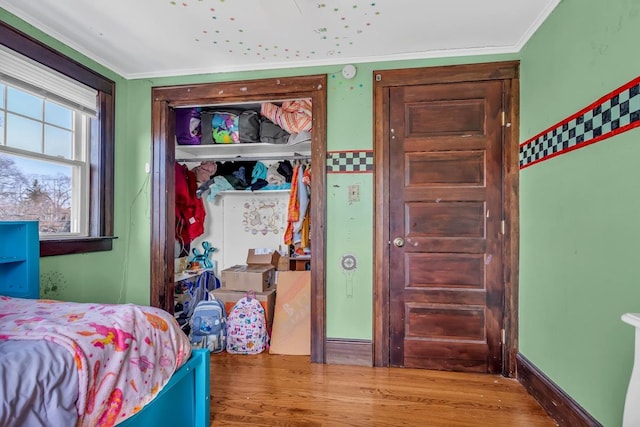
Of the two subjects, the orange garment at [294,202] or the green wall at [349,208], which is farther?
the orange garment at [294,202]

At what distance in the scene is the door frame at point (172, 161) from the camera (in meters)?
2.50

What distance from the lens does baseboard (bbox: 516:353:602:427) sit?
157cm

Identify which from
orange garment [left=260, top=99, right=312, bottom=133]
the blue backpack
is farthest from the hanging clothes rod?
the blue backpack

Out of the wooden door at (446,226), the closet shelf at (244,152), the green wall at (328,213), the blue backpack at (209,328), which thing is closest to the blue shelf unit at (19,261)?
the green wall at (328,213)

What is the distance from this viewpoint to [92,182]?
99.0 inches

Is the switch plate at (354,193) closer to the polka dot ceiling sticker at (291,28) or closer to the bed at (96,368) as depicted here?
the polka dot ceiling sticker at (291,28)

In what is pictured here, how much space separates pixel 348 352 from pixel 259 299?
908 mm

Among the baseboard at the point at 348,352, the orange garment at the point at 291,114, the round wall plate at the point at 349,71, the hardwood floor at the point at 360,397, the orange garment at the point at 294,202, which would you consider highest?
the round wall plate at the point at 349,71

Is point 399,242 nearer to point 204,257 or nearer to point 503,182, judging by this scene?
point 503,182

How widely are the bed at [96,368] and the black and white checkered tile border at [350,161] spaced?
1.51m

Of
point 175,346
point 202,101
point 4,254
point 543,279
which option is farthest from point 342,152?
point 4,254

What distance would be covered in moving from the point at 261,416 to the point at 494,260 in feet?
5.94

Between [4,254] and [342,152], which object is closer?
[4,254]

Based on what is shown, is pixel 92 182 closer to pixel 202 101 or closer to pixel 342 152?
pixel 202 101
